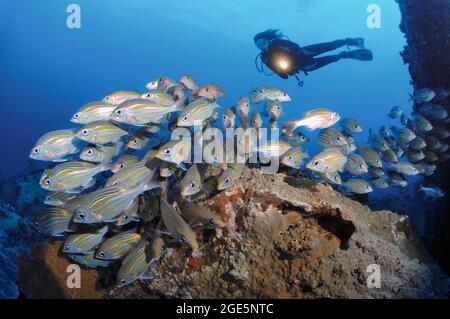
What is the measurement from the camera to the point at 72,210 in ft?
10.9

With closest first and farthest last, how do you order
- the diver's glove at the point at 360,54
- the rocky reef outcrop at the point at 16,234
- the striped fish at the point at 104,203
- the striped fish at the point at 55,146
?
the striped fish at the point at 104,203, the striped fish at the point at 55,146, the rocky reef outcrop at the point at 16,234, the diver's glove at the point at 360,54

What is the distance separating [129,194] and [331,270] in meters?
2.36

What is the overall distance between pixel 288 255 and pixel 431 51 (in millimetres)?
8835

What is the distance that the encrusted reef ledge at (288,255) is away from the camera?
3.09 m

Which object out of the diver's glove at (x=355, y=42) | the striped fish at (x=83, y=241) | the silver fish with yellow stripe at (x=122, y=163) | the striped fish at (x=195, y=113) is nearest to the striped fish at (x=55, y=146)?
the silver fish with yellow stripe at (x=122, y=163)

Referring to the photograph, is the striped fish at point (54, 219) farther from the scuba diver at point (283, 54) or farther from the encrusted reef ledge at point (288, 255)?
the scuba diver at point (283, 54)

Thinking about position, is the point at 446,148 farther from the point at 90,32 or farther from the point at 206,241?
the point at 90,32

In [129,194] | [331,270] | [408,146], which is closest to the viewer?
[129,194]

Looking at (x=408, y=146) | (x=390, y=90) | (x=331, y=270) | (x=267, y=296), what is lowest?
(x=267, y=296)

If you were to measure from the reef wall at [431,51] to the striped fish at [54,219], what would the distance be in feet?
27.0

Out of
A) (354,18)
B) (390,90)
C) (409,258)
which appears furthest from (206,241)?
(390,90)

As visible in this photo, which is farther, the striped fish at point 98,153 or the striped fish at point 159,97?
the striped fish at point 159,97

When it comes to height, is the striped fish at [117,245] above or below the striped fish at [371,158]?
below

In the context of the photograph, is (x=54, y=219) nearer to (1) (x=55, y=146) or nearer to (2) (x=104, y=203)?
(1) (x=55, y=146)
